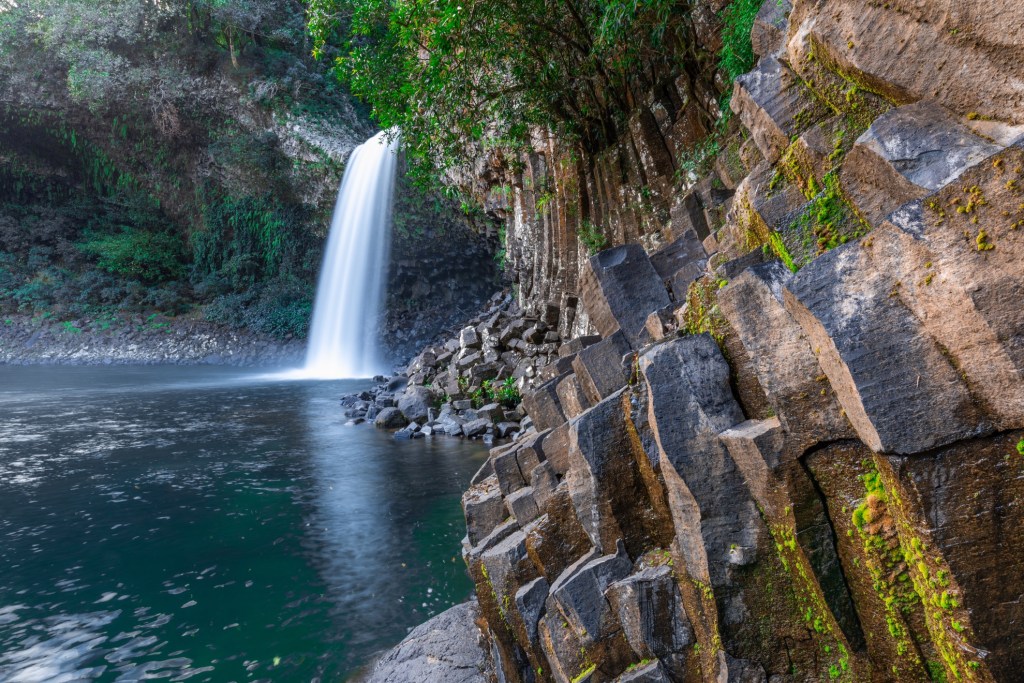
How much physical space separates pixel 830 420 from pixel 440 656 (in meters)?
3.37

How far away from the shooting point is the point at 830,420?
2225mm

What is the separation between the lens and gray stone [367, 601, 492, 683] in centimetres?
408

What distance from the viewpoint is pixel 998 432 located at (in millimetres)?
1827

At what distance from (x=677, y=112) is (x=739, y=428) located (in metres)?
8.46

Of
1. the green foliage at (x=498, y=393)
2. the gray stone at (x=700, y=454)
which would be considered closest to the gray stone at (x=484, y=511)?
the gray stone at (x=700, y=454)

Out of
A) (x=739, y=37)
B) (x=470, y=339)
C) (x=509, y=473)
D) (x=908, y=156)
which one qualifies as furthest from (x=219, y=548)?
(x=470, y=339)

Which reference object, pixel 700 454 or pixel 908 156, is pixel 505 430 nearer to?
pixel 700 454

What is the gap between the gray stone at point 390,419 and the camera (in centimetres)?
1308

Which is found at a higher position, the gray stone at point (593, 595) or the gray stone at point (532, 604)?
the gray stone at point (593, 595)

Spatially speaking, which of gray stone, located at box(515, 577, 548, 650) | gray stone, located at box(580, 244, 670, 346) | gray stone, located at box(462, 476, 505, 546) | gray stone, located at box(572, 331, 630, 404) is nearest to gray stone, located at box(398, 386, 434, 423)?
gray stone, located at box(462, 476, 505, 546)

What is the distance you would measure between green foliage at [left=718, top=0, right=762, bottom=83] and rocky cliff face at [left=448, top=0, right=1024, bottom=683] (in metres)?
3.65

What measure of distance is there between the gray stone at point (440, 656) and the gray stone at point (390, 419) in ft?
28.0

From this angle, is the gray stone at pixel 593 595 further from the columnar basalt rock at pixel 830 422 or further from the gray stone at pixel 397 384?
the gray stone at pixel 397 384

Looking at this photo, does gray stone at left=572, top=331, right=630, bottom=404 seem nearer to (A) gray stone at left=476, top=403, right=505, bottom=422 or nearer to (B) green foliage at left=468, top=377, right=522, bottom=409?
(A) gray stone at left=476, top=403, right=505, bottom=422
